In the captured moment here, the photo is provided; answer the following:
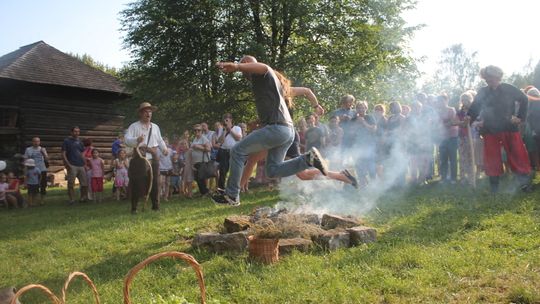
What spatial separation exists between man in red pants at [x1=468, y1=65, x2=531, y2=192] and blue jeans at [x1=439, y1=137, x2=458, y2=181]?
1.88 metres

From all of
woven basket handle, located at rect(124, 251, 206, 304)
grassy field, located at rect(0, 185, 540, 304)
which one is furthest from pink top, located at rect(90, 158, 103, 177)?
woven basket handle, located at rect(124, 251, 206, 304)

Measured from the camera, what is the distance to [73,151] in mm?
12328

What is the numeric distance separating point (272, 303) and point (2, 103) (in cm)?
1856

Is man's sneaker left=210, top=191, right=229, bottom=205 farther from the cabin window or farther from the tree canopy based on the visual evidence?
the cabin window

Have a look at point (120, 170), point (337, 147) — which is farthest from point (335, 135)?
point (120, 170)

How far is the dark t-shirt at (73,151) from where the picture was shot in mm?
12289

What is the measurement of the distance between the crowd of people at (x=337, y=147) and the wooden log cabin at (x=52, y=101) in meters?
6.39

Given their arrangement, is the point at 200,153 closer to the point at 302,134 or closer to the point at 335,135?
the point at 302,134

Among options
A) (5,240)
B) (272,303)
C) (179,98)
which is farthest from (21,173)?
(272,303)

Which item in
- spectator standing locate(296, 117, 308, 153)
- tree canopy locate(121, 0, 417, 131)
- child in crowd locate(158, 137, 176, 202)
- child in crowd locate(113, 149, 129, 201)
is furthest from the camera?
tree canopy locate(121, 0, 417, 131)

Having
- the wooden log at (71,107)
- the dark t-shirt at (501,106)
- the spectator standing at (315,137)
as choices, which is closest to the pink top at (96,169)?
the spectator standing at (315,137)

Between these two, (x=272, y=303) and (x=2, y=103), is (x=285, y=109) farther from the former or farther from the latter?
(x=2, y=103)

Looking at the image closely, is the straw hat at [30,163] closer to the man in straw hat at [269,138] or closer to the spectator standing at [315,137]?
the spectator standing at [315,137]

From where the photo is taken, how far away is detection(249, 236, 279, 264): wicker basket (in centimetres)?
471
